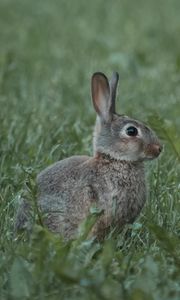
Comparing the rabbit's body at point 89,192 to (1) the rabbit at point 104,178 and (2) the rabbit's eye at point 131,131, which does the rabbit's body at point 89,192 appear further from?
(2) the rabbit's eye at point 131,131

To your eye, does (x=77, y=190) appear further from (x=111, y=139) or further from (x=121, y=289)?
(x=121, y=289)

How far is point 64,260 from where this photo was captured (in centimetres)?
406

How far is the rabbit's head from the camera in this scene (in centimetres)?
534

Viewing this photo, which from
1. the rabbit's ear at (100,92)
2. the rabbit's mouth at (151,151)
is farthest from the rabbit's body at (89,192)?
the rabbit's ear at (100,92)

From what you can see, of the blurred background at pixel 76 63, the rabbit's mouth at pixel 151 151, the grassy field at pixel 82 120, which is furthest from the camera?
the blurred background at pixel 76 63

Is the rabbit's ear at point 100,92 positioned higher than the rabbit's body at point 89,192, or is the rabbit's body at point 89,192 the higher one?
the rabbit's ear at point 100,92

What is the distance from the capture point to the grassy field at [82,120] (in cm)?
402

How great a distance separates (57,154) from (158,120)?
110 cm

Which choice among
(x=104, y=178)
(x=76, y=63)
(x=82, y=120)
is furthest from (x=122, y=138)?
(x=76, y=63)

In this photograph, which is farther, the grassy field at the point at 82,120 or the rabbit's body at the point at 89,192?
the rabbit's body at the point at 89,192

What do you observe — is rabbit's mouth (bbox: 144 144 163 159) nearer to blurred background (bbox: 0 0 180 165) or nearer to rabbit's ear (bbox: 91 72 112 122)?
blurred background (bbox: 0 0 180 165)

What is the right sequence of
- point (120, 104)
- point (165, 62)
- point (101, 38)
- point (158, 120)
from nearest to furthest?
1. point (158, 120)
2. point (120, 104)
3. point (165, 62)
4. point (101, 38)

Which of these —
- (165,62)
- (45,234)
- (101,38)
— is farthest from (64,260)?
(101,38)

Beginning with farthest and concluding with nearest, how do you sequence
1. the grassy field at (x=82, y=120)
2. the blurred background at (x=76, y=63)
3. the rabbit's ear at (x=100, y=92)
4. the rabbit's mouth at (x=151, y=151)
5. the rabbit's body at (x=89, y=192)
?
the blurred background at (x=76, y=63)
the rabbit's ear at (x=100, y=92)
the rabbit's mouth at (x=151, y=151)
the rabbit's body at (x=89, y=192)
the grassy field at (x=82, y=120)
